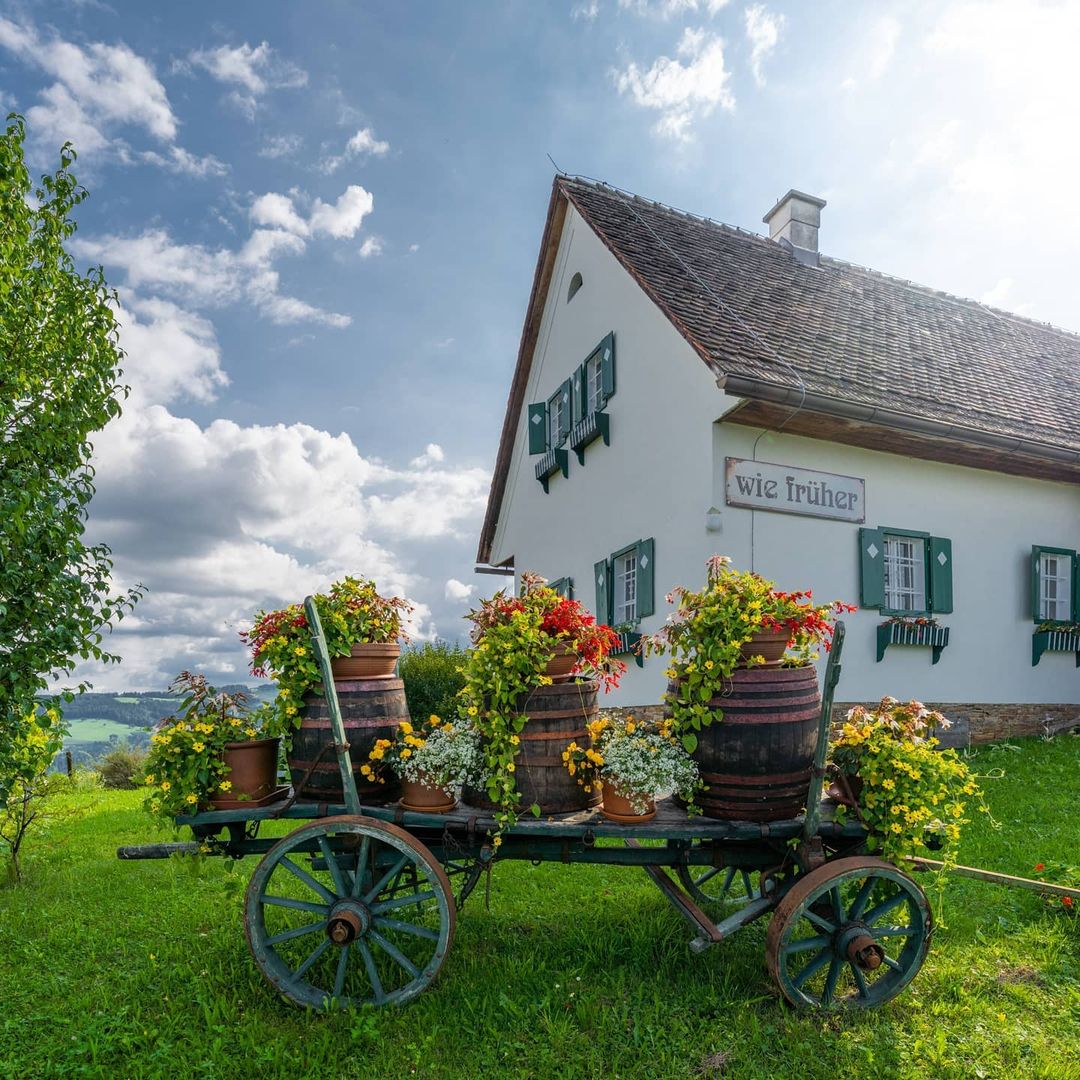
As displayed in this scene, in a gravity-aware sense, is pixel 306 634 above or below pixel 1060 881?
above

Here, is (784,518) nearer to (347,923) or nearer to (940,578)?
(940,578)

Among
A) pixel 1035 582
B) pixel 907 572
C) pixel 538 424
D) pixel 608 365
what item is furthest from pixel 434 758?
pixel 538 424

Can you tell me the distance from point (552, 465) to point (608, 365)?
2200 mm

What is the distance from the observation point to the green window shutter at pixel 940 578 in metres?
9.70

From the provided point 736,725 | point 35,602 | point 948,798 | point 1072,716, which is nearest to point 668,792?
point 736,725

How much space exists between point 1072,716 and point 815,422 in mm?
6042

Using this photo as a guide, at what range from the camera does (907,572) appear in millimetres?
9828

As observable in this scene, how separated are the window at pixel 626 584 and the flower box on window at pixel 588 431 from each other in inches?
67.1

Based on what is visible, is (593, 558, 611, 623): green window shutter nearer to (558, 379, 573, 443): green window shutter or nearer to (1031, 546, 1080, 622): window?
(558, 379, 573, 443): green window shutter

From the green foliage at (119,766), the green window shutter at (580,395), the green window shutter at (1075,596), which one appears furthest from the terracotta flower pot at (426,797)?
the green foliage at (119,766)

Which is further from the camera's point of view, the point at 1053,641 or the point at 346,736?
the point at 1053,641

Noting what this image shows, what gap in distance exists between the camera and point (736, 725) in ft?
11.0

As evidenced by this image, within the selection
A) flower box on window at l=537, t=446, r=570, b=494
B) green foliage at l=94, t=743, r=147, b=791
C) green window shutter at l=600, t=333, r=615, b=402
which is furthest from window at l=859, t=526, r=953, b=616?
green foliage at l=94, t=743, r=147, b=791

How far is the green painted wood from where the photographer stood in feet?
10.7
